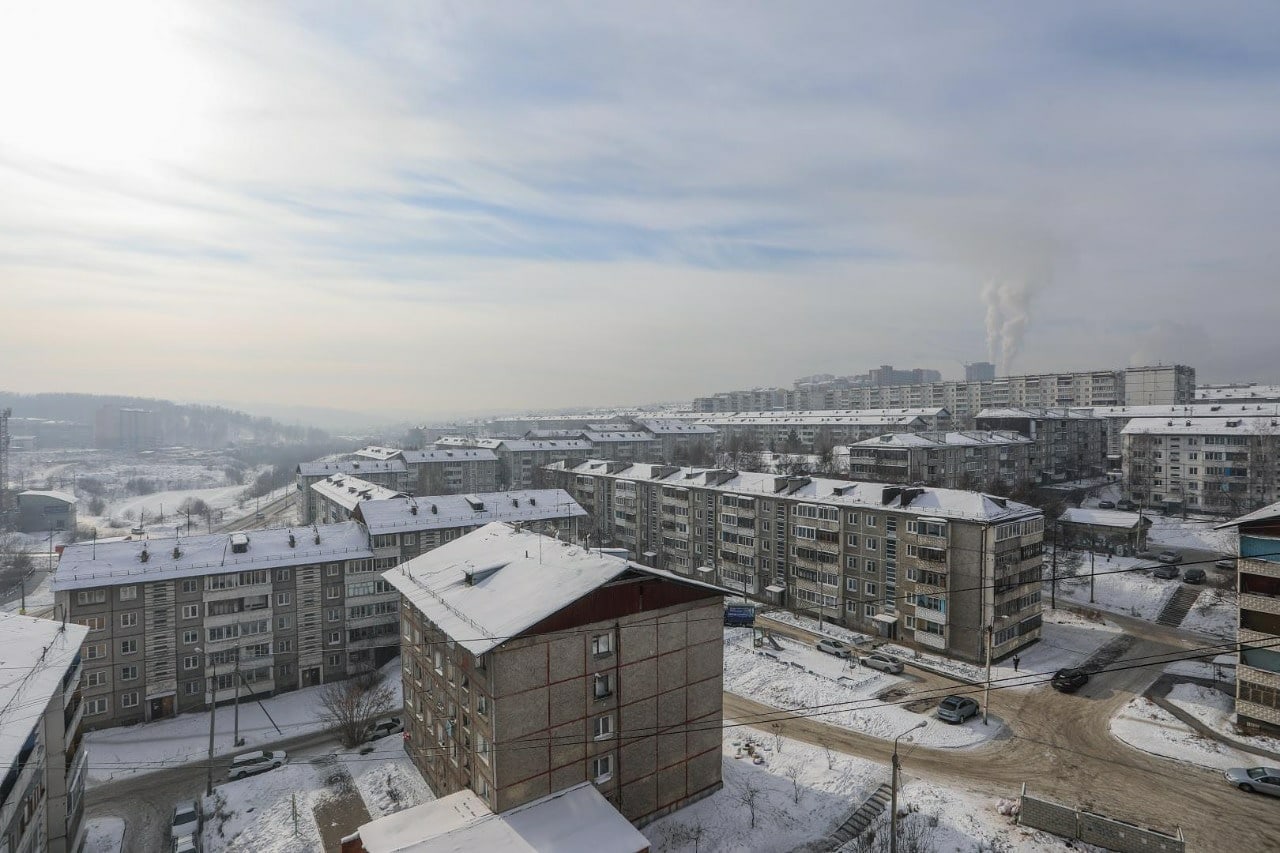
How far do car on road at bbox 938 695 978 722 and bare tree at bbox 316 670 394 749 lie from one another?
28999mm

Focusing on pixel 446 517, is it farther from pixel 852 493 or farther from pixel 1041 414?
pixel 1041 414

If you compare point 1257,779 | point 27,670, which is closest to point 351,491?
point 27,670

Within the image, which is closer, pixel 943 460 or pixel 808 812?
pixel 808 812

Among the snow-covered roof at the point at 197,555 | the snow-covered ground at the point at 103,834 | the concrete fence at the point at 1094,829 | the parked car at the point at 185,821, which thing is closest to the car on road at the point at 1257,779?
the concrete fence at the point at 1094,829

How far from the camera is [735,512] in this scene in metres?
57.0

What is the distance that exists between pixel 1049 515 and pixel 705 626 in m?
57.2

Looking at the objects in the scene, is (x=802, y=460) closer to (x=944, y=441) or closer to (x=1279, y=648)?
(x=944, y=441)

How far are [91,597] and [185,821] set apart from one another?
54.3ft

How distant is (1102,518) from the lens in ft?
207

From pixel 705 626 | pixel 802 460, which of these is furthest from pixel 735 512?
pixel 802 460

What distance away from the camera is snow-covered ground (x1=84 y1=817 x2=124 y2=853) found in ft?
84.9

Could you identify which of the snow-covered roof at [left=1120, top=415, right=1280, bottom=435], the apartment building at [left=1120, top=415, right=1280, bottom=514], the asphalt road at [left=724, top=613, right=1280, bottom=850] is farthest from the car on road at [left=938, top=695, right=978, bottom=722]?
the snow-covered roof at [left=1120, top=415, right=1280, bottom=435]

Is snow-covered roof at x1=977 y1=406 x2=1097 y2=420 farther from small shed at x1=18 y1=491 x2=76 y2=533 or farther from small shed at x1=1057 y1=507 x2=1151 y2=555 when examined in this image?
small shed at x1=18 y1=491 x2=76 y2=533

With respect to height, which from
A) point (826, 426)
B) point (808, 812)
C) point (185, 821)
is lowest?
point (185, 821)
